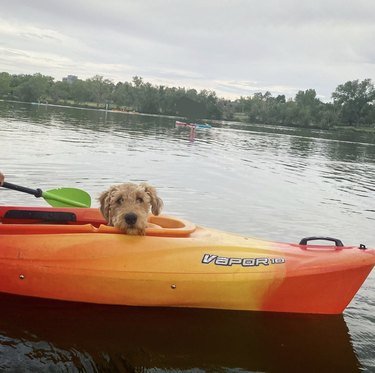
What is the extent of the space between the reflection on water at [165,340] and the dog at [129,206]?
0.90 m

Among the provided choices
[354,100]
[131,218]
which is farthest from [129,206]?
[354,100]

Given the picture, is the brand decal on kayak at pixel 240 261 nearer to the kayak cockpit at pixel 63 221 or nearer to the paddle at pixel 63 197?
the kayak cockpit at pixel 63 221

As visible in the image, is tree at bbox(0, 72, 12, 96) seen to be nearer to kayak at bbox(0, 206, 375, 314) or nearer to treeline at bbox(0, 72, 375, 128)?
treeline at bbox(0, 72, 375, 128)

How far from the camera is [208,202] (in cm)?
1072

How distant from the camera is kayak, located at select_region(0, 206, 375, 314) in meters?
4.39

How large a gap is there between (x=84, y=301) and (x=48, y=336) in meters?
0.57

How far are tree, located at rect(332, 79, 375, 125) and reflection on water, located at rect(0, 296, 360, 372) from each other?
113 metres

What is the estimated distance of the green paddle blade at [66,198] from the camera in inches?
234

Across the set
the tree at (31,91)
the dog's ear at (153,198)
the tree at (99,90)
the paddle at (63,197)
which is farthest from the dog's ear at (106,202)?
the tree at (99,90)

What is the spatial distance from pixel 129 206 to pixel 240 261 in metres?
1.26

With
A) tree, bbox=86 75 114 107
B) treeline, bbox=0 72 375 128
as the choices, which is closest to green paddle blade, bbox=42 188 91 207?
treeline, bbox=0 72 375 128

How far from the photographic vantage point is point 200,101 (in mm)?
123875

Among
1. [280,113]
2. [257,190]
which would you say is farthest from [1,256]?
[280,113]

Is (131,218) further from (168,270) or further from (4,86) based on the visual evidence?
(4,86)
